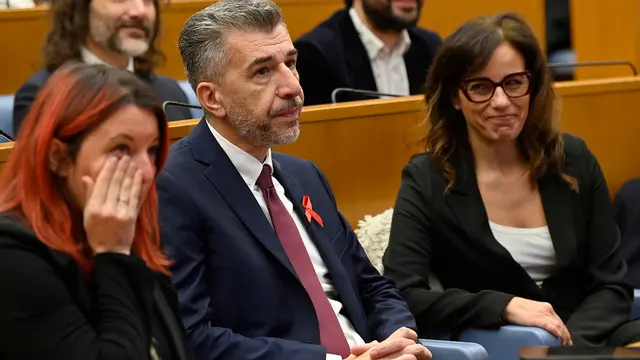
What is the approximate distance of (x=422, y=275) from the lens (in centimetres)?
287

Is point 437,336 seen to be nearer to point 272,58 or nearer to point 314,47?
point 272,58

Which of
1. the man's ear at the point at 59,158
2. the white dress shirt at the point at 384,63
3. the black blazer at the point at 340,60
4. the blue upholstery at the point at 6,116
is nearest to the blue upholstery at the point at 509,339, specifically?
the man's ear at the point at 59,158

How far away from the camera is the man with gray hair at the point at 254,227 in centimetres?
221

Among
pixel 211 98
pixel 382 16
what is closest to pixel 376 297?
pixel 211 98

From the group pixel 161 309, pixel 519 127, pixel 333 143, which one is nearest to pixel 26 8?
pixel 333 143

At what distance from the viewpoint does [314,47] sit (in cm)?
410

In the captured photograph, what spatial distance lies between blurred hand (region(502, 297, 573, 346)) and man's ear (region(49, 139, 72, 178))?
1306 mm

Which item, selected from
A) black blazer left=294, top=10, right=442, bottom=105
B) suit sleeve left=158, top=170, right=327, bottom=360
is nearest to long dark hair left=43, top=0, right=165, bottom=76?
black blazer left=294, top=10, right=442, bottom=105

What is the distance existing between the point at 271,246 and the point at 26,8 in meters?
2.48

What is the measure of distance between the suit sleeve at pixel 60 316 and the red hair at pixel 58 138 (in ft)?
0.21

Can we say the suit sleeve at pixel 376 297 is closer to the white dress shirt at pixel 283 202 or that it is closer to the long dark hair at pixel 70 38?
the white dress shirt at pixel 283 202

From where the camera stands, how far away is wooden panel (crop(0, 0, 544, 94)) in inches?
170

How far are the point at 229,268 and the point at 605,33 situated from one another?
9.65ft

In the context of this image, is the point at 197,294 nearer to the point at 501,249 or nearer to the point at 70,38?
the point at 501,249
